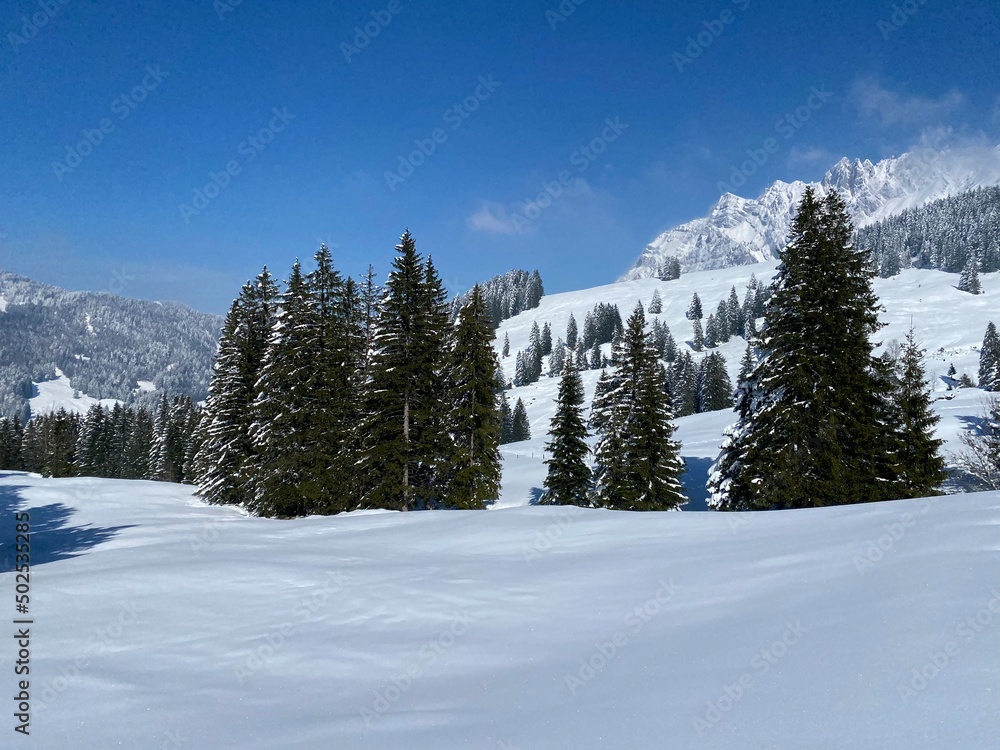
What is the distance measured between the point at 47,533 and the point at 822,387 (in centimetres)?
2594

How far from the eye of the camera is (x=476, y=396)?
28.4m

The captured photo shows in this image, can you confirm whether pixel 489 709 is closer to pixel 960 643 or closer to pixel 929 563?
pixel 960 643

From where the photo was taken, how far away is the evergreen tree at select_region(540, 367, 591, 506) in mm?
30812

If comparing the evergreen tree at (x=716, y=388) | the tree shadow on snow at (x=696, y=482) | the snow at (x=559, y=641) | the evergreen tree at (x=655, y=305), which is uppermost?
the evergreen tree at (x=655, y=305)

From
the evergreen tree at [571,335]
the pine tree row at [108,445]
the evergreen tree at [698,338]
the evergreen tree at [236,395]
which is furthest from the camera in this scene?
the evergreen tree at [571,335]

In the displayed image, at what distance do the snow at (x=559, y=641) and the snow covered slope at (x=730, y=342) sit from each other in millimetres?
30254

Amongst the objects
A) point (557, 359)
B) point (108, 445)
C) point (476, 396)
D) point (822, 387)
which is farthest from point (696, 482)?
point (557, 359)

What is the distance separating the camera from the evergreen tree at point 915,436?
21.3 metres

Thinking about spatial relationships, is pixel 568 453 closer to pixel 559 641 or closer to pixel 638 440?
pixel 638 440

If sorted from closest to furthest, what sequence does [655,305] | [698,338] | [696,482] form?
[696,482] < [698,338] < [655,305]

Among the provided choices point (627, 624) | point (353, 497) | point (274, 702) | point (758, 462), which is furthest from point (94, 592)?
point (758, 462)

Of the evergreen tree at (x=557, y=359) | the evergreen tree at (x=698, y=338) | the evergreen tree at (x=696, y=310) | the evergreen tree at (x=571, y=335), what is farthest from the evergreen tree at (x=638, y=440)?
the evergreen tree at (x=696, y=310)

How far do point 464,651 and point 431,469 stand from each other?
1997 cm

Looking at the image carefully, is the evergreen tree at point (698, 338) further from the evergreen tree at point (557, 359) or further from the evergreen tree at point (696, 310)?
the evergreen tree at point (557, 359)
